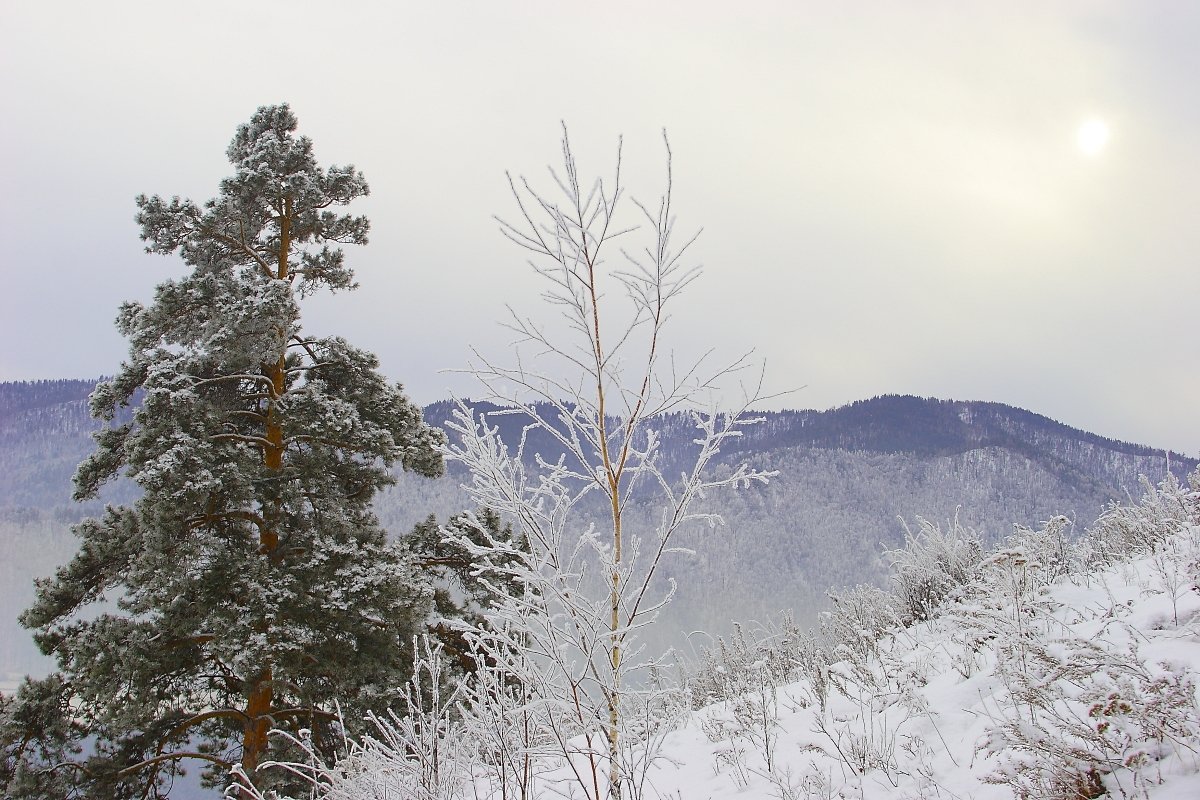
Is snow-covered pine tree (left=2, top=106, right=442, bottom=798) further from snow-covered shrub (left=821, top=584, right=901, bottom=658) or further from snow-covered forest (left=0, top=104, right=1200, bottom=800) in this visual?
snow-covered shrub (left=821, top=584, right=901, bottom=658)

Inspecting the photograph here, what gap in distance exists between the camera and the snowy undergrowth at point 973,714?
2660 millimetres

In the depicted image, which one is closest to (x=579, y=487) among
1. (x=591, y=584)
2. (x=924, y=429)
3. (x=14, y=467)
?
(x=591, y=584)

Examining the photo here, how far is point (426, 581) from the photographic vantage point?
993 cm

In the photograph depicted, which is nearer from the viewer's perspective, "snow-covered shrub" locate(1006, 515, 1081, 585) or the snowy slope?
the snowy slope

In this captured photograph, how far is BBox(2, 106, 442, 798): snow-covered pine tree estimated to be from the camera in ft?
28.3

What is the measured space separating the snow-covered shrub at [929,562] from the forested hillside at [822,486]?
6784 cm

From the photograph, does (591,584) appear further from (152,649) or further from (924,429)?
(924,429)

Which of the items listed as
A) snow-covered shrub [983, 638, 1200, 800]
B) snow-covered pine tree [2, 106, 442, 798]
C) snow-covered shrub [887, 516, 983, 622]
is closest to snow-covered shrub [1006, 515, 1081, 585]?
snow-covered shrub [887, 516, 983, 622]

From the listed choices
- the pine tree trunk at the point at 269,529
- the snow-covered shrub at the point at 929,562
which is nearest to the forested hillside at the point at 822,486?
the pine tree trunk at the point at 269,529

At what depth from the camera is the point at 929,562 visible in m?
8.31

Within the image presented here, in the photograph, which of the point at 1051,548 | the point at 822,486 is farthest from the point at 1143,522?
the point at 822,486

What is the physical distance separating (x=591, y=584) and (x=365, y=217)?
35.1ft

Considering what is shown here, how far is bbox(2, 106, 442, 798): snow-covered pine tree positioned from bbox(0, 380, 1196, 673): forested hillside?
2504 inches

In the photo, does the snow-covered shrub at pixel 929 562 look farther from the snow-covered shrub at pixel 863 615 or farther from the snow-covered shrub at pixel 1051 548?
the snow-covered shrub at pixel 1051 548
